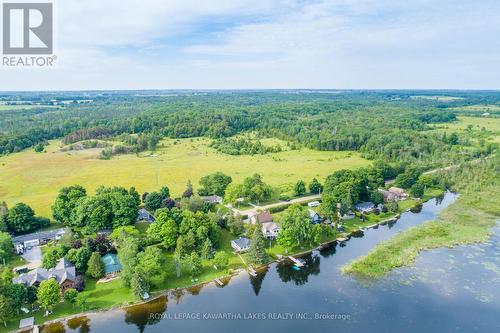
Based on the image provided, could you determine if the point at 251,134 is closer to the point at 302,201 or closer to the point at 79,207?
the point at 302,201

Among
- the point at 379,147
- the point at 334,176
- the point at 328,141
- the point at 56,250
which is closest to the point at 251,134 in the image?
the point at 328,141

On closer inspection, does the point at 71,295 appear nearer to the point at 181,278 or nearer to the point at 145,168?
the point at 181,278

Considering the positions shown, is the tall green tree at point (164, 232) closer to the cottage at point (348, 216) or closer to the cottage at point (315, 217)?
the cottage at point (315, 217)

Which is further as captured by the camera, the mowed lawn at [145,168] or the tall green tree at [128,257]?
the mowed lawn at [145,168]

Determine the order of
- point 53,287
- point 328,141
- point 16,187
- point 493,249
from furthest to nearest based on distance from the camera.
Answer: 1. point 328,141
2. point 16,187
3. point 493,249
4. point 53,287

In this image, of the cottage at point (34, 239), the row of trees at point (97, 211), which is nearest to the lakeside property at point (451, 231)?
the row of trees at point (97, 211)

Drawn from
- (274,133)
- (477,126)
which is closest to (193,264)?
(274,133)

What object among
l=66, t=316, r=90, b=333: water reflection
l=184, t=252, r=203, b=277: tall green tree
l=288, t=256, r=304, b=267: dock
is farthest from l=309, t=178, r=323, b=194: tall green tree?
l=66, t=316, r=90, b=333: water reflection
